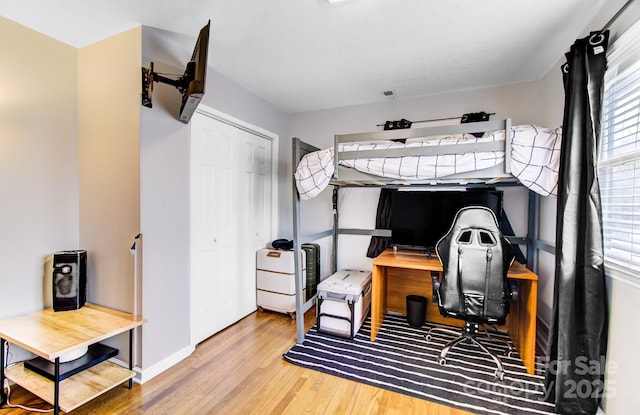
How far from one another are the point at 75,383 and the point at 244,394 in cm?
104

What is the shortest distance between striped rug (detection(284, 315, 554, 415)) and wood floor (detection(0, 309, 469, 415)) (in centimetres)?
11

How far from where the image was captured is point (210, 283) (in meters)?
2.60

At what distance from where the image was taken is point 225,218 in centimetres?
277

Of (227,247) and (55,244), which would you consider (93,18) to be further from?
(227,247)

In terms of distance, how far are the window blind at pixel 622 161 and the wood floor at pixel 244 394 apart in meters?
1.25

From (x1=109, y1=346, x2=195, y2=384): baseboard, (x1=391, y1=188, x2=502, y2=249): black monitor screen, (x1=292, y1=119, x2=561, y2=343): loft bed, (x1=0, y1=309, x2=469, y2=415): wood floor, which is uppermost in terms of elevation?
(x1=292, y1=119, x2=561, y2=343): loft bed

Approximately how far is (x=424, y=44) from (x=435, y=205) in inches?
56.8

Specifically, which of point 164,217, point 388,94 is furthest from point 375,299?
point 388,94

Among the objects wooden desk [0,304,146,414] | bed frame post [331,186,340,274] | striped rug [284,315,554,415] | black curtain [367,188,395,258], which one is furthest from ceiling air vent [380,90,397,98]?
wooden desk [0,304,146,414]

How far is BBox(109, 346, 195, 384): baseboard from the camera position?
1.90m

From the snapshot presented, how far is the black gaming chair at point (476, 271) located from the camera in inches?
80.1

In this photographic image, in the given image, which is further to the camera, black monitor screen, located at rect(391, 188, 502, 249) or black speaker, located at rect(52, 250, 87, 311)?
black monitor screen, located at rect(391, 188, 502, 249)

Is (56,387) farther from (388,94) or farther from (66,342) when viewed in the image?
(388,94)

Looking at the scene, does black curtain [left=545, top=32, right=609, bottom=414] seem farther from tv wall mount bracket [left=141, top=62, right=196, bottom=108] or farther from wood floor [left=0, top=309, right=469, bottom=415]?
tv wall mount bracket [left=141, top=62, right=196, bottom=108]
